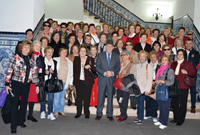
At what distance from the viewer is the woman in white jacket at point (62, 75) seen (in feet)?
14.2

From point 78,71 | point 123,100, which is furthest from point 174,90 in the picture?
point 78,71

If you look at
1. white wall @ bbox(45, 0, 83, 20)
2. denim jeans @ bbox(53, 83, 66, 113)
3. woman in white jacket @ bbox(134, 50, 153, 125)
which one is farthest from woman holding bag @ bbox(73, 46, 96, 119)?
white wall @ bbox(45, 0, 83, 20)

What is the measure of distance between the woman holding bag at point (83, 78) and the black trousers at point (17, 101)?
109cm

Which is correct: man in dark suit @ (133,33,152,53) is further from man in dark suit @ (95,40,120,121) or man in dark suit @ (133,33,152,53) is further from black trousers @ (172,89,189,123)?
black trousers @ (172,89,189,123)

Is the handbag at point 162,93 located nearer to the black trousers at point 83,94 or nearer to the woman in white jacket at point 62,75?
the black trousers at point 83,94

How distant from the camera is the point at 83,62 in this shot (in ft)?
14.4

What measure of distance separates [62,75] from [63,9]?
7828 millimetres

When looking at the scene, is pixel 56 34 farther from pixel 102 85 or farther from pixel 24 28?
pixel 102 85

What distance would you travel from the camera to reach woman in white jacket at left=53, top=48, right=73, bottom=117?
14.2ft

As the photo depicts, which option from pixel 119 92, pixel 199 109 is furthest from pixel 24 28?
pixel 199 109

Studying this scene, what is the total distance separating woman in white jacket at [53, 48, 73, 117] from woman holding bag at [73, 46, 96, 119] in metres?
0.13

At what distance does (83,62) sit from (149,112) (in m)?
1.81

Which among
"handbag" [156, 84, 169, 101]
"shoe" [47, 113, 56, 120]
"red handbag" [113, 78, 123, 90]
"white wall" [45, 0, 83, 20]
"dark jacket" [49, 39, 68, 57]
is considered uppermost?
"white wall" [45, 0, 83, 20]

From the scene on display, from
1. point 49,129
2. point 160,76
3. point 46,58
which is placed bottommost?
point 49,129
